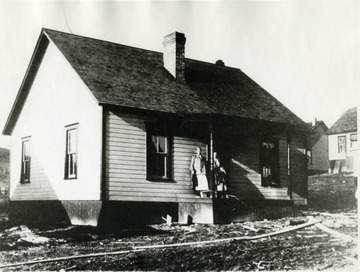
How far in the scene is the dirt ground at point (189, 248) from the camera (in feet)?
24.1

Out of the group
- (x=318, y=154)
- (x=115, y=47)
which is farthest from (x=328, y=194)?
(x=318, y=154)

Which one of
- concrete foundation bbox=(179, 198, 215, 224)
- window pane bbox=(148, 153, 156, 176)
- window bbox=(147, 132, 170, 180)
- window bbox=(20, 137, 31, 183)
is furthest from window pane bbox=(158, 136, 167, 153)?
window bbox=(20, 137, 31, 183)

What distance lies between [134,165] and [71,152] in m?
1.94

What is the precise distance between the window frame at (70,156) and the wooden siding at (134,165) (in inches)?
51.5

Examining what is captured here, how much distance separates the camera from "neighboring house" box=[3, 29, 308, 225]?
12.4 metres

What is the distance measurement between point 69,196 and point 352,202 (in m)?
9.68

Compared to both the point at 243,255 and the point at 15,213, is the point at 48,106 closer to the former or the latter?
the point at 15,213

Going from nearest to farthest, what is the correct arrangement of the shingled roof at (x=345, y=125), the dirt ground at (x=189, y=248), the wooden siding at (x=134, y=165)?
the dirt ground at (x=189, y=248) < the wooden siding at (x=134, y=165) < the shingled roof at (x=345, y=125)

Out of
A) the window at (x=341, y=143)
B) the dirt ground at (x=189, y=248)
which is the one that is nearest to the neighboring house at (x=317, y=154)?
the window at (x=341, y=143)

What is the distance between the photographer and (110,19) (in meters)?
9.02

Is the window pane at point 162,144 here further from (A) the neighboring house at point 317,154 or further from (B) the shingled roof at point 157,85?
(A) the neighboring house at point 317,154

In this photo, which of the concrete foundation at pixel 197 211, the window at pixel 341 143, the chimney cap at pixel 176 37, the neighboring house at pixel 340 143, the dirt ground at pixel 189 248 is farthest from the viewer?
the window at pixel 341 143

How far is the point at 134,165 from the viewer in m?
12.8

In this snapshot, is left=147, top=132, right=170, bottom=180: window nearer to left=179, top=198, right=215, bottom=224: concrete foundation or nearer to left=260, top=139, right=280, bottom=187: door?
left=179, top=198, right=215, bottom=224: concrete foundation
